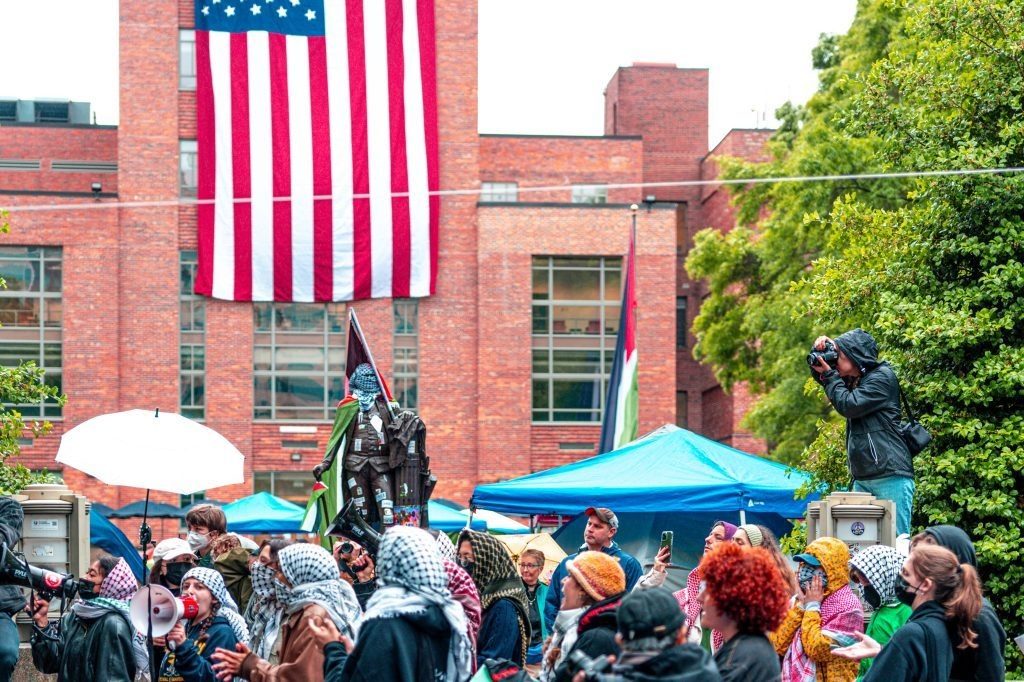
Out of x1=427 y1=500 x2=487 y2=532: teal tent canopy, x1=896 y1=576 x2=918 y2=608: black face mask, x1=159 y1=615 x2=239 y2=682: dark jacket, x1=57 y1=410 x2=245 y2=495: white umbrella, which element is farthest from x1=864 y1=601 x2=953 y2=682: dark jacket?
x1=427 y1=500 x2=487 y2=532: teal tent canopy

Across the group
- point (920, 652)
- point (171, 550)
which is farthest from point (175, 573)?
point (920, 652)

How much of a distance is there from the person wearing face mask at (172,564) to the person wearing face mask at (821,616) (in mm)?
4220

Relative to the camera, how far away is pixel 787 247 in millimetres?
29625

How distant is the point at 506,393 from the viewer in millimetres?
44719

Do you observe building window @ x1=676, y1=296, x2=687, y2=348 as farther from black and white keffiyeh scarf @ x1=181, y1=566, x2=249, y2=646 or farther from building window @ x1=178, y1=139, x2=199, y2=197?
black and white keffiyeh scarf @ x1=181, y1=566, x2=249, y2=646

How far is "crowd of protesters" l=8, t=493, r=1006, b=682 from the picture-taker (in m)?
5.41

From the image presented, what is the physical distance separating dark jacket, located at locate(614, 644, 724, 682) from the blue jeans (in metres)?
5.88

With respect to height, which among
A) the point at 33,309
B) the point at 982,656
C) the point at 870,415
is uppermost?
the point at 33,309

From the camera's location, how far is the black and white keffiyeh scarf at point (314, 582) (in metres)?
6.76

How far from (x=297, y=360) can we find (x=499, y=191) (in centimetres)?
881

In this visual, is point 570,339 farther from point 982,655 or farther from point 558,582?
point 982,655

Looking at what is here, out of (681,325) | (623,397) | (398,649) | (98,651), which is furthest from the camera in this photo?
(681,325)

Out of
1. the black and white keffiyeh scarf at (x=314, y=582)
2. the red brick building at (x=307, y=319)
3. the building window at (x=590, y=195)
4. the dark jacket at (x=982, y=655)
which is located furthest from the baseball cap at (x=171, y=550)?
A: the building window at (x=590, y=195)

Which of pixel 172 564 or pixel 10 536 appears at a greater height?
pixel 10 536
